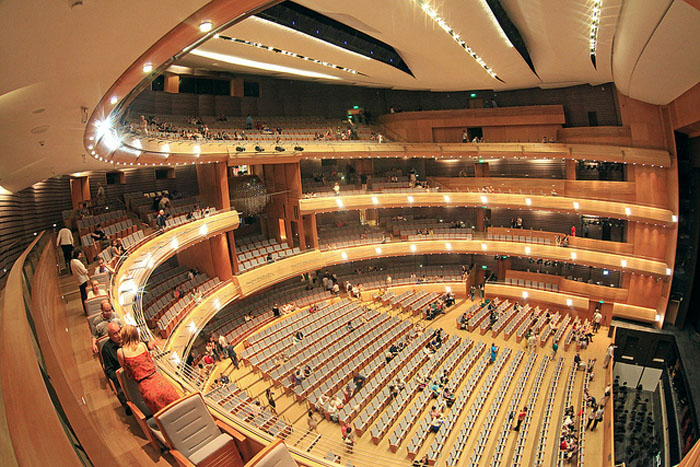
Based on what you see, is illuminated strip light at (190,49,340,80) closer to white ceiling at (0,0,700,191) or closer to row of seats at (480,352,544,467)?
white ceiling at (0,0,700,191)

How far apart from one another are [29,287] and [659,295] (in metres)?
20.4

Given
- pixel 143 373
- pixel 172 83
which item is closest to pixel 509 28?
pixel 143 373

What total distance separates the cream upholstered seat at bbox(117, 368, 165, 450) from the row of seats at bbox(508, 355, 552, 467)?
8792 millimetres

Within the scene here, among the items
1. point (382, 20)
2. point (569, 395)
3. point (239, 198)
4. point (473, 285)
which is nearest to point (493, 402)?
point (569, 395)

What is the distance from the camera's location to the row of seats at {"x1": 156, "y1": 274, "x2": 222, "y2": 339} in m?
11.0

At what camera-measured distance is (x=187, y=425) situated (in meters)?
3.45

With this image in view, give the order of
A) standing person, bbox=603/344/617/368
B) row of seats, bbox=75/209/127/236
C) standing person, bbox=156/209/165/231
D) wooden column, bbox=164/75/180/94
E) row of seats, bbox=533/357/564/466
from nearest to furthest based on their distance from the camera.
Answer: row of seats, bbox=533/357/564/466, row of seats, bbox=75/209/127/236, standing person, bbox=156/209/165/231, standing person, bbox=603/344/617/368, wooden column, bbox=164/75/180/94

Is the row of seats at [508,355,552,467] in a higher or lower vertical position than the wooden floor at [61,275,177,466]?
lower

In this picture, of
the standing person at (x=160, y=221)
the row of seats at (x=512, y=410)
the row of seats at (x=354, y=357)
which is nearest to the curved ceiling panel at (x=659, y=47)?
the row of seats at (x=512, y=410)

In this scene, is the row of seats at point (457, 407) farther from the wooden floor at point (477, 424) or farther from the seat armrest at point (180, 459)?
the seat armrest at point (180, 459)

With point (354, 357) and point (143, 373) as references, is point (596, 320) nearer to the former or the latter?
point (354, 357)

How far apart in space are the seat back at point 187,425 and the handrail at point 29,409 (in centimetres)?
140

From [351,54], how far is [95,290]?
11.8 metres

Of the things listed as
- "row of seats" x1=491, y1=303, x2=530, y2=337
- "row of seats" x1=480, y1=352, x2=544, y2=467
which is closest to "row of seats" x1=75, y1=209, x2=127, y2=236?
"row of seats" x1=480, y1=352, x2=544, y2=467
